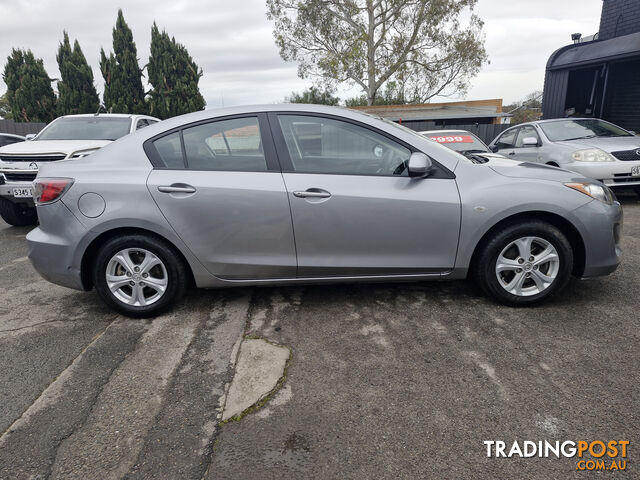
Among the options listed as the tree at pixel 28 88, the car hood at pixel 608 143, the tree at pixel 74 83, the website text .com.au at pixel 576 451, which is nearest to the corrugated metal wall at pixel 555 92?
the car hood at pixel 608 143

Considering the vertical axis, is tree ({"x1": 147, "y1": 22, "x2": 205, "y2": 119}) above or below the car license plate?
above

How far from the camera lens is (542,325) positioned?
3203 mm

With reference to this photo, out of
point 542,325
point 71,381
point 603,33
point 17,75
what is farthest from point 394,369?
point 17,75

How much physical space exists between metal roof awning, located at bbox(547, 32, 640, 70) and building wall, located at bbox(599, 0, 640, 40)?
2203 millimetres

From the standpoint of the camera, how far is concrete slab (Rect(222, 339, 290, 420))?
241cm

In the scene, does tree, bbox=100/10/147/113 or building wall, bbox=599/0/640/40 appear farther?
tree, bbox=100/10/147/113

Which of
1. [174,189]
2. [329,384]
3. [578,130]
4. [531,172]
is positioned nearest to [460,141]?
[578,130]

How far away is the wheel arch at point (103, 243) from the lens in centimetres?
338

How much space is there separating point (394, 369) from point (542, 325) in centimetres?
123

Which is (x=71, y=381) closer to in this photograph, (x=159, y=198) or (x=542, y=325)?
(x=159, y=198)

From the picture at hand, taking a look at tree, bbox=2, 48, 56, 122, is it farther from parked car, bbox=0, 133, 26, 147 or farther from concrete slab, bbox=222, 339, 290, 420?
concrete slab, bbox=222, 339, 290, 420

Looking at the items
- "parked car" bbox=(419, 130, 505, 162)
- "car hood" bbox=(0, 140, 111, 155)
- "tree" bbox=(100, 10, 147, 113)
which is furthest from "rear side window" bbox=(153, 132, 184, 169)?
"tree" bbox=(100, 10, 147, 113)

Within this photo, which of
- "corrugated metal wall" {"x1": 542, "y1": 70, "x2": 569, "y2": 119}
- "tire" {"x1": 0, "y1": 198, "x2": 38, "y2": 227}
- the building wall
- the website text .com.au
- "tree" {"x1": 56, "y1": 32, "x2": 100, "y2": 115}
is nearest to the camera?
the website text .com.au

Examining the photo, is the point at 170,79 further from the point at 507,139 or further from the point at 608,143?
the point at 608,143
